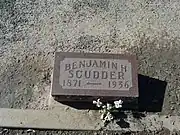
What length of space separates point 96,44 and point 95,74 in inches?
21.6

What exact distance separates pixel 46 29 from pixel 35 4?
0.41 meters

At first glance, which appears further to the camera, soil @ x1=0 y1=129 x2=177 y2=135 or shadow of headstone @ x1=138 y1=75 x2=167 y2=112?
shadow of headstone @ x1=138 y1=75 x2=167 y2=112

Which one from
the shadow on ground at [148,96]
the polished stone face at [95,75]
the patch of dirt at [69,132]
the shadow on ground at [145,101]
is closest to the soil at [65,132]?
the patch of dirt at [69,132]

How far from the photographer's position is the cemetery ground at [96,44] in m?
3.53

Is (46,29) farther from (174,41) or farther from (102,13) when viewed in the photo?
(174,41)

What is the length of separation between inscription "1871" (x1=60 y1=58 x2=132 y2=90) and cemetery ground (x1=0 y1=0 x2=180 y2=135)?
0.24m

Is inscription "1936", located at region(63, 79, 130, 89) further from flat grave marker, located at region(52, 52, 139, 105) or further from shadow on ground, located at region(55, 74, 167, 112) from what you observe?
shadow on ground, located at region(55, 74, 167, 112)

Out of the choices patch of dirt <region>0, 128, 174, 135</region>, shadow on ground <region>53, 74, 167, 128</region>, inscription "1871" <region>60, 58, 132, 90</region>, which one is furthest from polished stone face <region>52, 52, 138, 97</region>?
patch of dirt <region>0, 128, 174, 135</region>

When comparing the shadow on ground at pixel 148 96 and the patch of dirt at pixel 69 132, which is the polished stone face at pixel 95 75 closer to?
the shadow on ground at pixel 148 96

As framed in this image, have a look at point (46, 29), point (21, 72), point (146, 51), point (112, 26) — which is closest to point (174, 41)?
point (146, 51)

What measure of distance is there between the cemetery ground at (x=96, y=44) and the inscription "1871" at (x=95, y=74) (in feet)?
0.79

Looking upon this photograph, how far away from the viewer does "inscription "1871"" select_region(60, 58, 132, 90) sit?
11.4ft

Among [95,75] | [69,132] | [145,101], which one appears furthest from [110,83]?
[69,132]

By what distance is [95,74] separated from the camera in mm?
3533
